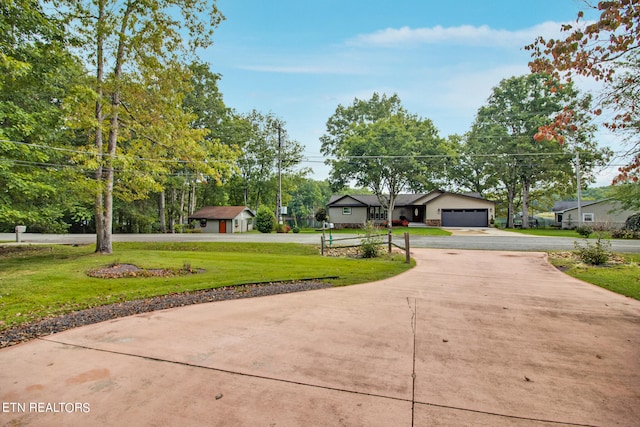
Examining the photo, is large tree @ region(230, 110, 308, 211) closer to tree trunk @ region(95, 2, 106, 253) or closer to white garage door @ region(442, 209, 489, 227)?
white garage door @ region(442, 209, 489, 227)

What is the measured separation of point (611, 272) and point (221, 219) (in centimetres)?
3074

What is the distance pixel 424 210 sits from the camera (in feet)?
120

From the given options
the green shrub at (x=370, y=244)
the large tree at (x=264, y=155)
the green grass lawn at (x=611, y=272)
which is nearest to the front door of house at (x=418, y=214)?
the large tree at (x=264, y=155)

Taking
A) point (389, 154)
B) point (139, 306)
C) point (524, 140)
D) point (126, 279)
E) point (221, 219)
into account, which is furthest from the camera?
point (221, 219)

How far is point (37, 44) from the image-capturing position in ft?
31.2

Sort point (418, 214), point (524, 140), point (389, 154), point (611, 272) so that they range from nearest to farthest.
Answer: point (611, 272)
point (389, 154)
point (524, 140)
point (418, 214)

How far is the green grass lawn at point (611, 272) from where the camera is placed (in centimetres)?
680

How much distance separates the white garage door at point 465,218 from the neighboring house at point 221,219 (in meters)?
22.1

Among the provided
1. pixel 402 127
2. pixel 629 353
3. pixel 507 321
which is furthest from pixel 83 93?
pixel 402 127

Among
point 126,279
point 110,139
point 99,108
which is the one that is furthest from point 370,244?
point 99,108

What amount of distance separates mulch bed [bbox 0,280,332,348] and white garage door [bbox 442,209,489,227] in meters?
29.7

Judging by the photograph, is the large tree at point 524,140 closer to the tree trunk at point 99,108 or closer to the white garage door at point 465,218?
the white garage door at point 465,218

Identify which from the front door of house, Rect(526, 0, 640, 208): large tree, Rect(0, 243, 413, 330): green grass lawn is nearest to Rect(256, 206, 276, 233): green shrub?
Rect(0, 243, 413, 330): green grass lawn

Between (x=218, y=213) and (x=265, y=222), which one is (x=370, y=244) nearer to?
(x=265, y=222)
